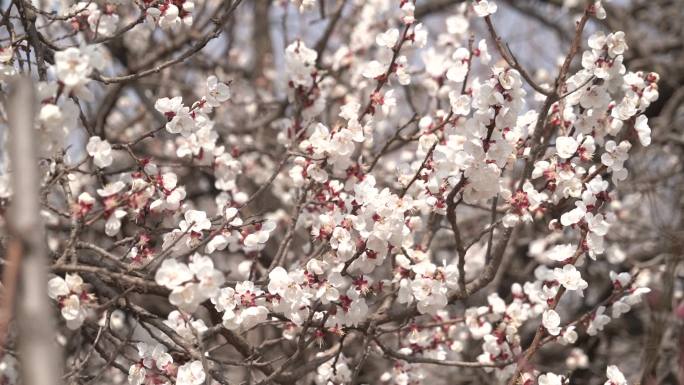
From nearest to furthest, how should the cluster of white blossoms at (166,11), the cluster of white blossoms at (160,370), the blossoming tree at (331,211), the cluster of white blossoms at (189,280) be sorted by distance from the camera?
1. the cluster of white blossoms at (189,280)
2. the blossoming tree at (331,211)
3. the cluster of white blossoms at (160,370)
4. the cluster of white blossoms at (166,11)

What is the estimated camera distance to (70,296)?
2.22m

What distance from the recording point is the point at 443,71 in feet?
12.8

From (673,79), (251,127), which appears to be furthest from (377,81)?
(673,79)

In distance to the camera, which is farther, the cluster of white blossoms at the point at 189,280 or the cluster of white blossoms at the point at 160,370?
the cluster of white blossoms at the point at 160,370

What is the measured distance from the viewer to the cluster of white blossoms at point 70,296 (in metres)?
2.19

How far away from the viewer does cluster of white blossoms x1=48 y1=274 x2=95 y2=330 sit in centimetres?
219

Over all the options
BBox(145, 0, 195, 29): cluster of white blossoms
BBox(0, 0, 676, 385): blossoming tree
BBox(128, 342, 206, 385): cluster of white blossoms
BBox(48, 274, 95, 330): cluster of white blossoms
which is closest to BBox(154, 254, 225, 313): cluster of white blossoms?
BBox(0, 0, 676, 385): blossoming tree

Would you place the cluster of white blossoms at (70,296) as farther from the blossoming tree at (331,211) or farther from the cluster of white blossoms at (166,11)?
the cluster of white blossoms at (166,11)

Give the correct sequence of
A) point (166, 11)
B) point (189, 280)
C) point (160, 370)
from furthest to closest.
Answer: point (166, 11), point (160, 370), point (189, 280)

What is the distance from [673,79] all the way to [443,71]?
3004 millimetres

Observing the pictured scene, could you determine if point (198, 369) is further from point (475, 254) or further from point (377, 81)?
point (475, 254)

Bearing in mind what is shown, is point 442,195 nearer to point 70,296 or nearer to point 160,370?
point 160,370

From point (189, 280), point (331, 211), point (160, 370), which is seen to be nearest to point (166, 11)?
point (331, 211)

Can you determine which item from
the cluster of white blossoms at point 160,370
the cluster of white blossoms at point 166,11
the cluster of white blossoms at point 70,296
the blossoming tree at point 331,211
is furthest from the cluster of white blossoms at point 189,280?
the cluster of white blossoms at point 166,11
